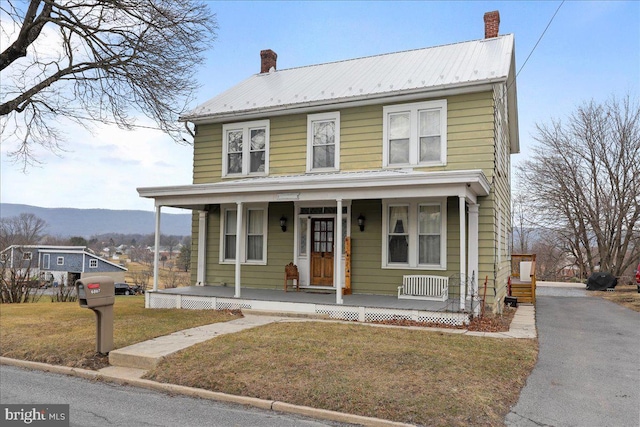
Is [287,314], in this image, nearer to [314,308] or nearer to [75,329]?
[314,308]

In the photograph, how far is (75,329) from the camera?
947 centimetres

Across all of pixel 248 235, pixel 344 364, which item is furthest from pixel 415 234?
pixel 344 364

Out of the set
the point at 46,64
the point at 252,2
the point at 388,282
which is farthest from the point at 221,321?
the point at 252,2

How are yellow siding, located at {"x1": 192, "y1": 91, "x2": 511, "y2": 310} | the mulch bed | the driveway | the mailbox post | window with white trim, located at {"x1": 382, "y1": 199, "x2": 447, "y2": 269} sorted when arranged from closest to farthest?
the driveway, the mailbox post, the mulch bed, yellow siding, located at {"x1": 192, "y1": 91, "x2": 511, "y2": 310}, window with white trim, located at {"x1": 382, "y1": 199, "x2": 447, "y2": 269}

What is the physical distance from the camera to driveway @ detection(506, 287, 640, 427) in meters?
5.00

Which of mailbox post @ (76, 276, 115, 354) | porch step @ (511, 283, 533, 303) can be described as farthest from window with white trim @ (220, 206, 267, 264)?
porch step @ (511, 283, 533, 303)

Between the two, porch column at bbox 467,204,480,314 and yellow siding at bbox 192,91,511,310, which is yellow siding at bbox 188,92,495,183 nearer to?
yellow siding at bbox 192,91,511,310

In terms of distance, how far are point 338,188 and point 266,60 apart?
28.5 ft

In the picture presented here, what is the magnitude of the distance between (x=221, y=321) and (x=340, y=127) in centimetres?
618

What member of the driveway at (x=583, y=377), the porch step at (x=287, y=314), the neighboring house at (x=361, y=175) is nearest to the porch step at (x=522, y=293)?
the neighboring house at (x=361, y=175)

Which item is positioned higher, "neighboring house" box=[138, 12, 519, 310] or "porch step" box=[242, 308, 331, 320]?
"neighboring house" box=[138, 12, 519, 310]

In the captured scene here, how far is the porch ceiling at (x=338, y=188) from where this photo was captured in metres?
9.78

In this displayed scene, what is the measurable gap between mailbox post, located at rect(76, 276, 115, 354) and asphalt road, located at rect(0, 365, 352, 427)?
0.81 m

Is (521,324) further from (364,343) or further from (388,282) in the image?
(364,343)
